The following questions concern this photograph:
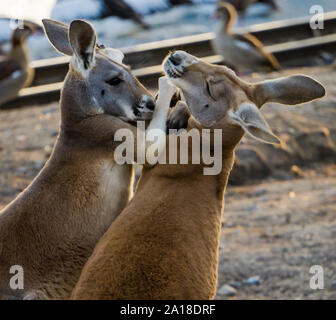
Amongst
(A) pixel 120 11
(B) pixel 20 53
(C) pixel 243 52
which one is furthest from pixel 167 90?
(A) pixel 120 11

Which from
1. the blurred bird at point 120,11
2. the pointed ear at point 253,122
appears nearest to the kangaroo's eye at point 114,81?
the pointed ear at point 253,122

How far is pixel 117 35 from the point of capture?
43.0 ft

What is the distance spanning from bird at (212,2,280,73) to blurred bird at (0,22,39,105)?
2.72m

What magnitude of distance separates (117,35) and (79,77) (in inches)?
339

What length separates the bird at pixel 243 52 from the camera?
38.0 feet

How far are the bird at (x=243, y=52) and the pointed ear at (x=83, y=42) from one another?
713cm

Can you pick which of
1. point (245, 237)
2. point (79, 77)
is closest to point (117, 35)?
point (245, 237)

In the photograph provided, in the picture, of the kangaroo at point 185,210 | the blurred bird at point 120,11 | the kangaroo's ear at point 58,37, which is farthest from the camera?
the blurred bird at point 120,11

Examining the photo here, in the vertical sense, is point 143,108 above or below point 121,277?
above

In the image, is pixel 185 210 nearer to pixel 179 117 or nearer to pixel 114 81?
pixel 179 117

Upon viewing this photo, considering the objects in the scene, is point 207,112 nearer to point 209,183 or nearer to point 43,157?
point 209,183

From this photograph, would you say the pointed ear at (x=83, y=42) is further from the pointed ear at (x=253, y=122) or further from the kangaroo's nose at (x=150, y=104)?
the pointed ear at (x=253, y=122)

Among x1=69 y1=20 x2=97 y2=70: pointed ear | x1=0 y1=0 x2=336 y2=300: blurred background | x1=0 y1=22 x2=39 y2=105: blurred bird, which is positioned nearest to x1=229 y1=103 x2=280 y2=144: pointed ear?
x1=69 y1=20 x2=97 y2=70: pointed ear

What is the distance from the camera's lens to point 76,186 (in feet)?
14.9
